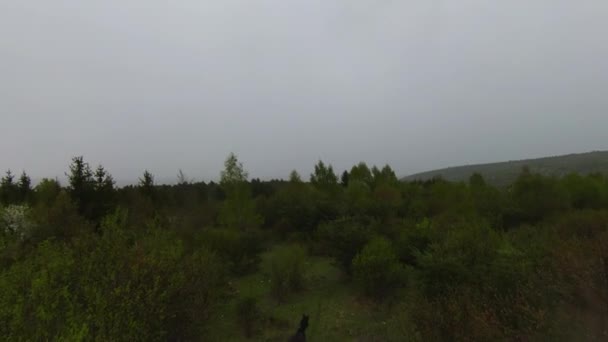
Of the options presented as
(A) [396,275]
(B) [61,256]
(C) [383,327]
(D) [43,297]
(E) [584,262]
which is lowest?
(C) [383,327]

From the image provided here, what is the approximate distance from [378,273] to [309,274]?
11.7 ft

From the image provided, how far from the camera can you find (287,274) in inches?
443

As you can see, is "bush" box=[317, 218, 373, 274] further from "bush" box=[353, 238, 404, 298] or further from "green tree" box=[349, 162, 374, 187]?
"green tree" box=[349, 162, 374, 187]

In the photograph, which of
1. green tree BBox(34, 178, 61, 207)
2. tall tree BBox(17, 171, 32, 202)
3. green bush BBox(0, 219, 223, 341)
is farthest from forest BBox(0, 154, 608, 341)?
tall tree BBox(17, 171, 32, 202)

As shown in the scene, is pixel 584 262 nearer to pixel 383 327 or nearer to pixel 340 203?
pixel 383 327

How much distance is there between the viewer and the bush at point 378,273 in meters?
10.3

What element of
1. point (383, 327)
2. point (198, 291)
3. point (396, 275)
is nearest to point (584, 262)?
point (383, 327)

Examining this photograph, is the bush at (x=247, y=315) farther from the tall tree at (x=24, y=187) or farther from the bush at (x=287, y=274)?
the tall tree at (x=24, y=187)

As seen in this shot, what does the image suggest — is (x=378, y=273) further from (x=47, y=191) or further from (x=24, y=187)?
(x=24, y=187)

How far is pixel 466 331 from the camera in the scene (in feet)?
17.5

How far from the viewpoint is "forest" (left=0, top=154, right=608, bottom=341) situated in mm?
5055

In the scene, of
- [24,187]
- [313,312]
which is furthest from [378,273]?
[24,187]

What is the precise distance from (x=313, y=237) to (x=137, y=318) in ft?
44.8

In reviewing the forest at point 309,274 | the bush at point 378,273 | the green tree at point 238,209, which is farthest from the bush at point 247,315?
the green tree at point 238,209
